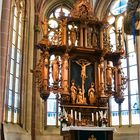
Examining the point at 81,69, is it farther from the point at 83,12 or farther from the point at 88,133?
the point at 88,133

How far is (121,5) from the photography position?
15.2m

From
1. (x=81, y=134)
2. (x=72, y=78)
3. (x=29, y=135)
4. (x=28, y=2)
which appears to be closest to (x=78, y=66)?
(x=72, y=78)

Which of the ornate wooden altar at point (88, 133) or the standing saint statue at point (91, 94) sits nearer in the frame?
the ornate wooden altar at point (88, 133)

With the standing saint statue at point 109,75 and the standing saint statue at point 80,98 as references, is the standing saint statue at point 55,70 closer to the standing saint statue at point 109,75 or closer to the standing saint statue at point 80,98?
the standing saint statue at point 80,98

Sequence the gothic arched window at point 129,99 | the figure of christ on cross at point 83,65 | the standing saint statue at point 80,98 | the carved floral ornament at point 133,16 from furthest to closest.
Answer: the gothic arched window at point 129,99, the figure of christ on cross at point 83,65, the standing saint statue at point 80,98, the carved floral ornament at point 133,16

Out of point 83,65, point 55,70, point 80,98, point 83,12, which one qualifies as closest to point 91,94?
point 80,98

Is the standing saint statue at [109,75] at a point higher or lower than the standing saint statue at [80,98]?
higher

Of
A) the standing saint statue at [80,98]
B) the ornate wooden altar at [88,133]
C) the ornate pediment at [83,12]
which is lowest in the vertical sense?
the ornate wooden altar at [88,133]

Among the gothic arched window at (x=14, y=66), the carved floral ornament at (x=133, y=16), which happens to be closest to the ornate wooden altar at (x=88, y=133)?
the gothic arched window at (x=14, y=66)

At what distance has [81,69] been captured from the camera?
11.2 metres

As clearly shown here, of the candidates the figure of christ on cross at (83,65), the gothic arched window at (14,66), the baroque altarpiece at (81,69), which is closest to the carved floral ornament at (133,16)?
the baroque altarpiece at (81,69)

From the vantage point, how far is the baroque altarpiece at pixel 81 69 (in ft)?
34.8

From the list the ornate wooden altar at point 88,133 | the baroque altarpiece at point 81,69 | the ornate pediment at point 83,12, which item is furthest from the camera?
the ornate pediment at point 83,12

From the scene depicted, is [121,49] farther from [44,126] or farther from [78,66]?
[44,126]
